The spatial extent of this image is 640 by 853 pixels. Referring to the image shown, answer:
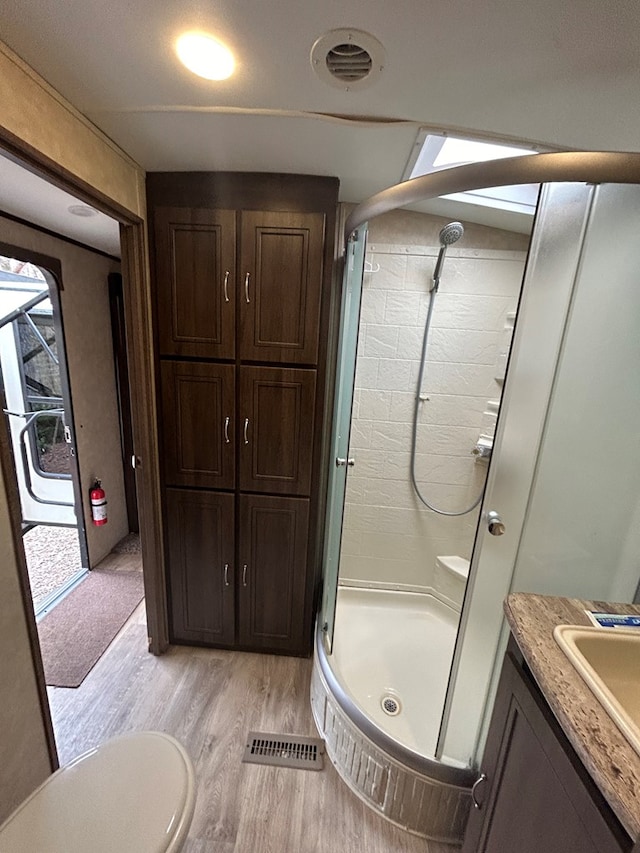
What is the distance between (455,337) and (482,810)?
180cm

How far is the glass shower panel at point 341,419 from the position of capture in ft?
5.40

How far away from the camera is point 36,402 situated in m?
3.07

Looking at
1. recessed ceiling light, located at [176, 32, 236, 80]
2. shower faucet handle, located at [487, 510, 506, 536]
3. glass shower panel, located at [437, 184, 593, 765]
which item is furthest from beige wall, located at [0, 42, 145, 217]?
shower faucet handle, located at [487, 510, 506, 536]

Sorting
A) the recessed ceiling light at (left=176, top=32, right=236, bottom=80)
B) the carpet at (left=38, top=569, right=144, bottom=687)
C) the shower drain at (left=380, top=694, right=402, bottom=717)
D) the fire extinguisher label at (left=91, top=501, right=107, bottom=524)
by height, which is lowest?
the carpet at (left=38, top=569, right=144, bottom=687)

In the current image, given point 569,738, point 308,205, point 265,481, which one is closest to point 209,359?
point 265,481

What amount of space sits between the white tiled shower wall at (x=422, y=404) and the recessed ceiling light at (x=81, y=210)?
1392mm

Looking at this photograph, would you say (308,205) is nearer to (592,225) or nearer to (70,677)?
(592,225)

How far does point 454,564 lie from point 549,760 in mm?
1399

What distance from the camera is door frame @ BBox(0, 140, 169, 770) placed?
102cm

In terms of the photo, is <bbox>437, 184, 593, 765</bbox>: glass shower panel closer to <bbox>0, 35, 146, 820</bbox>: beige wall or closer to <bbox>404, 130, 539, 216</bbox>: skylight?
<bbox>404, 130, 539, 216</bbox>: skylight

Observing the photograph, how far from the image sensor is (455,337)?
6.14 feet

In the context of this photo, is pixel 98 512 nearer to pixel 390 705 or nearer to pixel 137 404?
pixel 137 404

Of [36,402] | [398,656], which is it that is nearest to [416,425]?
[398,656]

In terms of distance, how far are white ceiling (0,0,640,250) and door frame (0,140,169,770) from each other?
219mm
